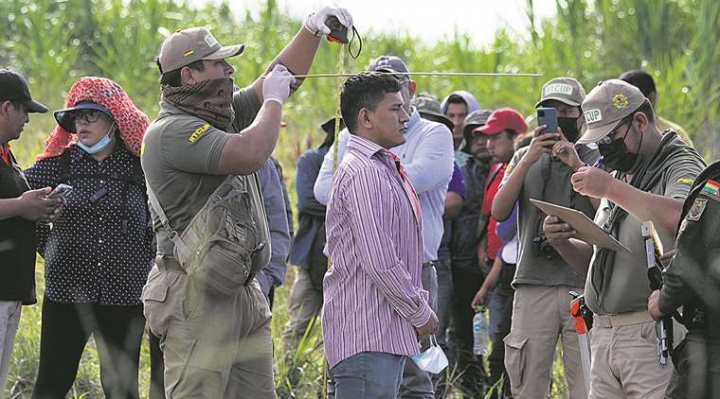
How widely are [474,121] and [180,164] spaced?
397 centimetres

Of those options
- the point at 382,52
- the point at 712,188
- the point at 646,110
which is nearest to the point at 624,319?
the point at 646,110

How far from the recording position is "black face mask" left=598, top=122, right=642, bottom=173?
555 centimetres

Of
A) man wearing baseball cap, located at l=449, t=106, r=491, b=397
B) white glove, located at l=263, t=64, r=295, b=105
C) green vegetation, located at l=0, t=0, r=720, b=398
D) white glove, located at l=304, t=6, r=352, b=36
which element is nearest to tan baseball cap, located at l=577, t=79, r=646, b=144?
white glove, located at l=304, t=6, r=352, b=36

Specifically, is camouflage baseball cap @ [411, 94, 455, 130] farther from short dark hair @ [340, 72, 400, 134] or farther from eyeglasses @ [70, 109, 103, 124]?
short dark hair @ [340, 72, 400, 134]

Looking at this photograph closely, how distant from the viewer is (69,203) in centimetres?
655

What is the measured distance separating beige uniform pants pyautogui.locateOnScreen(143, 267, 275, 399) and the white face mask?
816 mm

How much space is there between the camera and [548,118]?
20.7ft

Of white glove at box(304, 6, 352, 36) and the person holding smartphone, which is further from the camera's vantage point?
the person holding smartphone

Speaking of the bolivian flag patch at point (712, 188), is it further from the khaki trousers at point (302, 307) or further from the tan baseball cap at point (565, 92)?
the khaki trousers at point (302, 307)

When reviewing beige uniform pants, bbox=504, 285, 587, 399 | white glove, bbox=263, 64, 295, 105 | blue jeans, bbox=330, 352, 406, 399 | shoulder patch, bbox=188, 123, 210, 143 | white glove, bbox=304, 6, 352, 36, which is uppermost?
white glove, bbox=304, 6, 352, 36

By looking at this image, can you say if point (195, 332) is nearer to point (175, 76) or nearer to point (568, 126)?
point (175, 76)

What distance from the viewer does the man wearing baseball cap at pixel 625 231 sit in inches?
212

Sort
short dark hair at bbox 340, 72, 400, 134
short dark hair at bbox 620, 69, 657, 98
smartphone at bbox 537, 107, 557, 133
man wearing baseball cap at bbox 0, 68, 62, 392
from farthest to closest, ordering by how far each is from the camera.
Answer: short dark hair at bbox 620, 69, 657, 98
smartphone at bbox 537, 107, 557, 133
man wearing baseball cap at bbox 0, 68, 62, 392
short dark hair at bbox 340, 72, 400, 134

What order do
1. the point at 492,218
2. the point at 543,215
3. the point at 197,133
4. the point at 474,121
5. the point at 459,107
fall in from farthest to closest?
the point at 459,107 < the point at 474,121 < the point at 492,218 < the point at 543,215 < the point at 197,133
